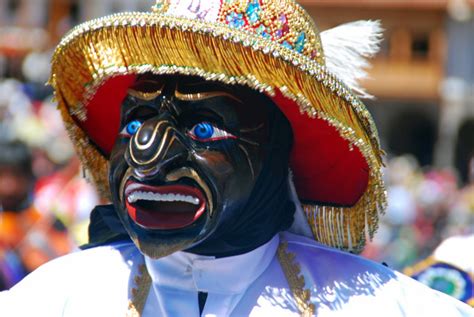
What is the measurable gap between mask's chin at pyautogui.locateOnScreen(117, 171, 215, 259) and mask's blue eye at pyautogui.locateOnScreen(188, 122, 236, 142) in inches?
4.4

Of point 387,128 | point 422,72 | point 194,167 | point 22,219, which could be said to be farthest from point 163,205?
point 387,128

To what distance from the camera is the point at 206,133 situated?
2.72 metres

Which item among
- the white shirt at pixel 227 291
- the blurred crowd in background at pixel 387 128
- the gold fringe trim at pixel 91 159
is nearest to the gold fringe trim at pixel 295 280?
the white shirt at pixel 227 291

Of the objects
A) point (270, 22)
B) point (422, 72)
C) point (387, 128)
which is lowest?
Answer: point (387, 128)

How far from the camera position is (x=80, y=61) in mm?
2912

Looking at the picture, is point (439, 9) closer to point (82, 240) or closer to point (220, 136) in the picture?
point (82, 240)

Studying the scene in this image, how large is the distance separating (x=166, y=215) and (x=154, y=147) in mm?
189

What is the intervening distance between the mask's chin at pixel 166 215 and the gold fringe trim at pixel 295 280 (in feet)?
1.04

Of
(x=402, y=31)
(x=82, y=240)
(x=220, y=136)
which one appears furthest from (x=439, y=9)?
(x=220, y=136)

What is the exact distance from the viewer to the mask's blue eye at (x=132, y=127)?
2767mm

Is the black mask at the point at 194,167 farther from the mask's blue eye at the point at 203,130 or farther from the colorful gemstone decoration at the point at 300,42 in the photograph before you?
the colorful gemstone decoration at the point at 300,42

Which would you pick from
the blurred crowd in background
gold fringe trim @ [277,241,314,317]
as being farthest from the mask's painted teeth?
the blurred crowd in background

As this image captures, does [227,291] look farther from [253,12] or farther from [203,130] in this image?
[253,12]

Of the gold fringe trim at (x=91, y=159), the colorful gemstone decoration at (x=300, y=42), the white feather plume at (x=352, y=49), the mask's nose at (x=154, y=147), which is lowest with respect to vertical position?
the gold fringe trim at (x=91, y=159)
